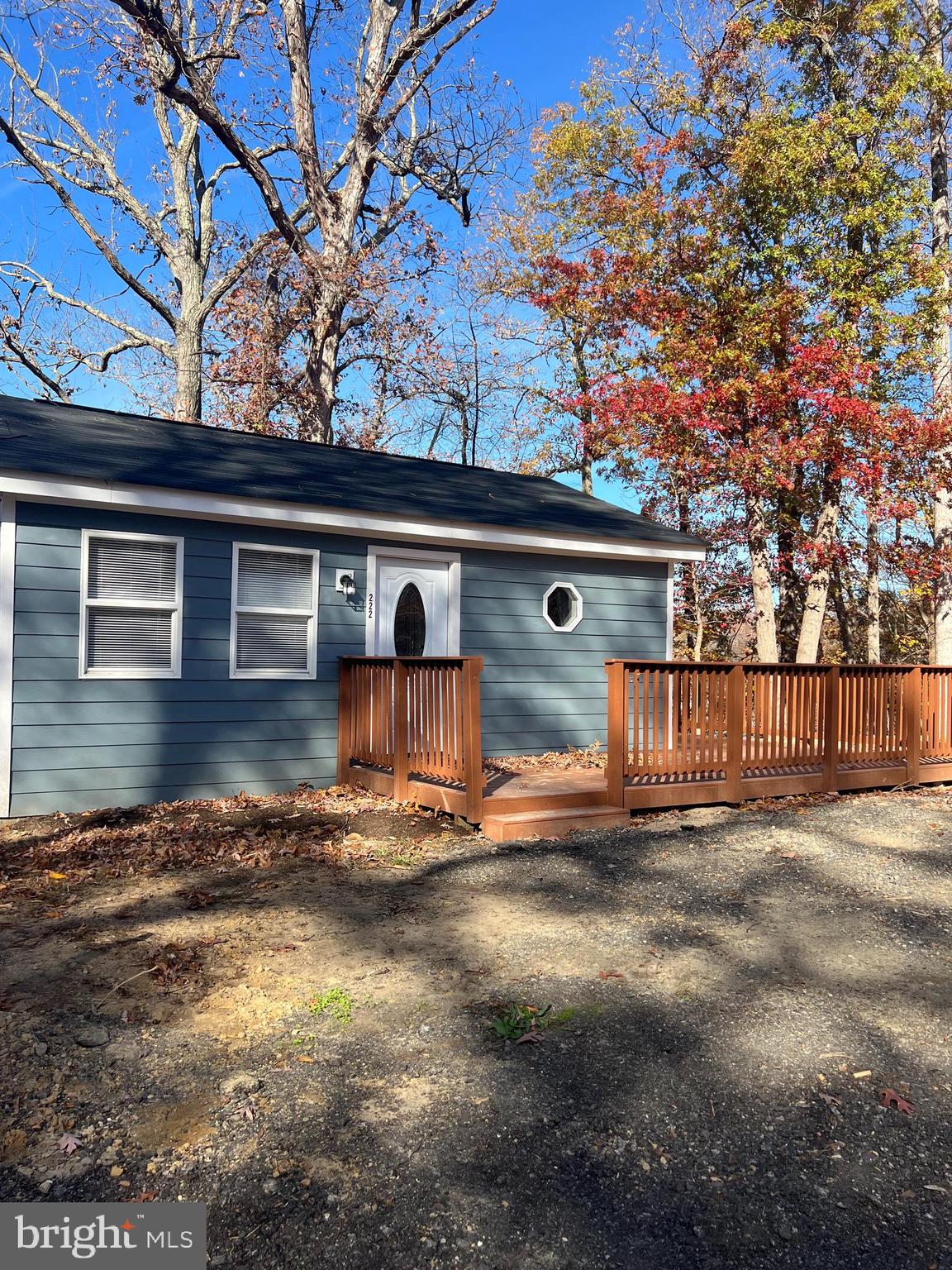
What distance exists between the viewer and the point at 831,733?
304 inches

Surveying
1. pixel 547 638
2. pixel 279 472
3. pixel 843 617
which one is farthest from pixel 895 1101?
pixel 843 617

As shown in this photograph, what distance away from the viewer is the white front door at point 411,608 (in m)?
8.41

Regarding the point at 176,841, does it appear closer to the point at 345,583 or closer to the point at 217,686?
the point at 217,686

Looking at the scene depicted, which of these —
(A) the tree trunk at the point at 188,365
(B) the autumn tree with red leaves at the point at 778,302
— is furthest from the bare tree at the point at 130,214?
(B) the autumn tree with red leaves at the point at 778,302

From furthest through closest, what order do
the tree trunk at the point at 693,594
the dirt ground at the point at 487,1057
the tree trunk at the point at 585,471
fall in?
1. the tree trunk at the point at 585,471
2. the tree trunk at the point at 693,594
3. the dirt ground at the point at 487,1057

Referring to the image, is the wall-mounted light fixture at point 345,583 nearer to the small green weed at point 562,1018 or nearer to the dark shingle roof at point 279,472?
the dark shingle roof at point 279,472

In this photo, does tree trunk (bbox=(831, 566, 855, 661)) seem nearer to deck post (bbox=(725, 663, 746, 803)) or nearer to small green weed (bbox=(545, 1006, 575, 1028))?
deck post (bbox=(725, 663, 746, 803))

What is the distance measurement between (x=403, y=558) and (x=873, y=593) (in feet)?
33.5

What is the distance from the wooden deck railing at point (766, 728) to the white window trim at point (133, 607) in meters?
3.52

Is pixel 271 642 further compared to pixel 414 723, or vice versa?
pixel 271 642

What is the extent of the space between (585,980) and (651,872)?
1789mm

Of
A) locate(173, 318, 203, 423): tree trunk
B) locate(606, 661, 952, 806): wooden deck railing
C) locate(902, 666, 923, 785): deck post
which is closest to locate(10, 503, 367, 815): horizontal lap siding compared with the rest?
locate(606, 661, 952, 806): wooden deck railing

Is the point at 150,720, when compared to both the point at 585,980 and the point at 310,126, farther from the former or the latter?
the point at 310,126

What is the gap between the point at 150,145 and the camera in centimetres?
1778
